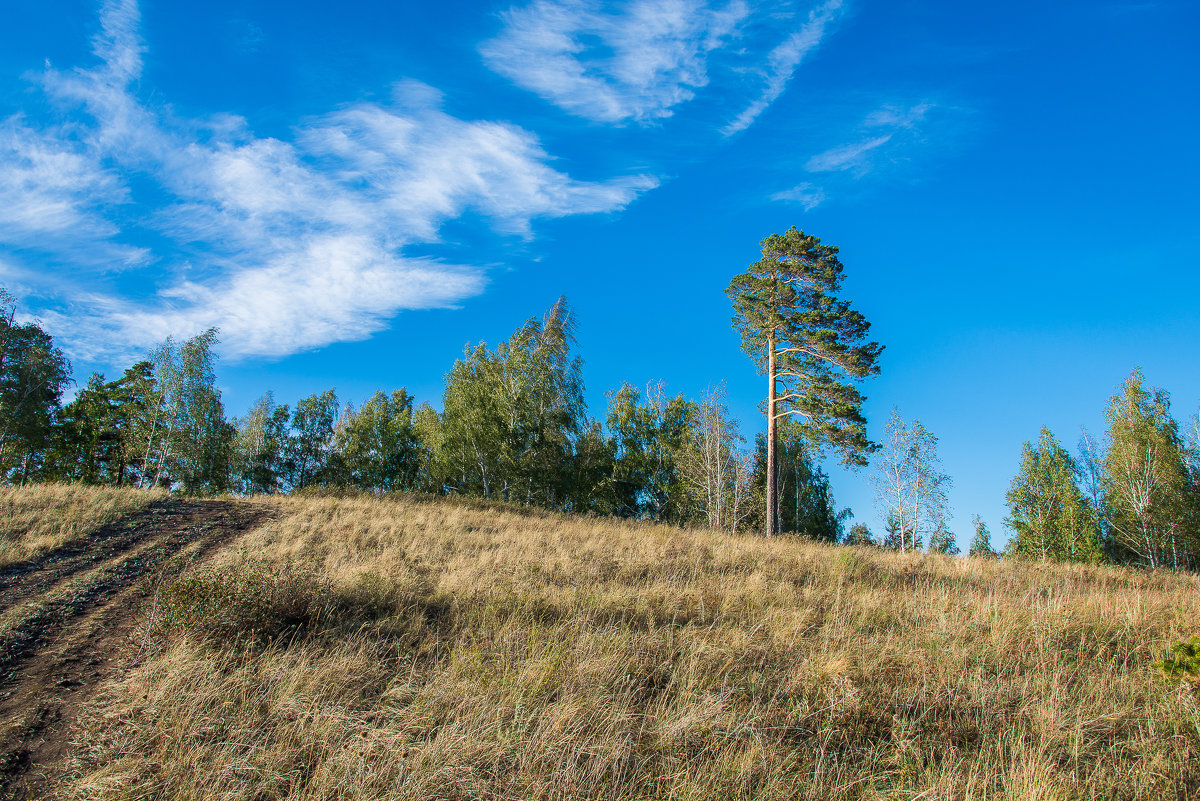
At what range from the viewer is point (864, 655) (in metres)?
5.26

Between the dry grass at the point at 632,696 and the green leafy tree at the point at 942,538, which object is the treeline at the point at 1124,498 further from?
the dry grass at the point at 632,696

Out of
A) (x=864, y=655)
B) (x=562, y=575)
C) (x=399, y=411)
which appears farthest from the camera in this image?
(x=399, y=411)

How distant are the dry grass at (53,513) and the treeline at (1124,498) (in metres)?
37.2

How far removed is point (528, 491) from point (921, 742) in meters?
24.2

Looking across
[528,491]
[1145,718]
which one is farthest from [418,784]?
[528,491]

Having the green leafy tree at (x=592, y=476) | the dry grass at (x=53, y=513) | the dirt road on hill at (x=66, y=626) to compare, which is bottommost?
the dirt road on hill at (x=66, y=626)

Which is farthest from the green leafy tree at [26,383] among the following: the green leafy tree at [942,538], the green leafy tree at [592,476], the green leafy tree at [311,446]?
the green leafy tree at [942,538]

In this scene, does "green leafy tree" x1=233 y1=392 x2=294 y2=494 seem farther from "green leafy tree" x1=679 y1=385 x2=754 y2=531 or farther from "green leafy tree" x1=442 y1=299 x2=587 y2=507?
"green leafy tree" x1=679 y1=385 x2=754 y2=531

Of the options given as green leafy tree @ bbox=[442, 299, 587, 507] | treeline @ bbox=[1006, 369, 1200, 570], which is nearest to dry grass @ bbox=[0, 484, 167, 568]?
green leafy tree @ bbox=[442, 299, 587, 507]

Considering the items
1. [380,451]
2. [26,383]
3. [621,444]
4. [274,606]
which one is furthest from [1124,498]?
[26,383]

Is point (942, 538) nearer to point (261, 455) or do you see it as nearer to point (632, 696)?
point (632, 696)

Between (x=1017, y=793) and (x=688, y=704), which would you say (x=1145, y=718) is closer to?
(x=1017, y=793)

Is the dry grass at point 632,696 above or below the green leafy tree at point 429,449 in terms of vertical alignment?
below

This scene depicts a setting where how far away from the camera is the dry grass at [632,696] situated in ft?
11.3
